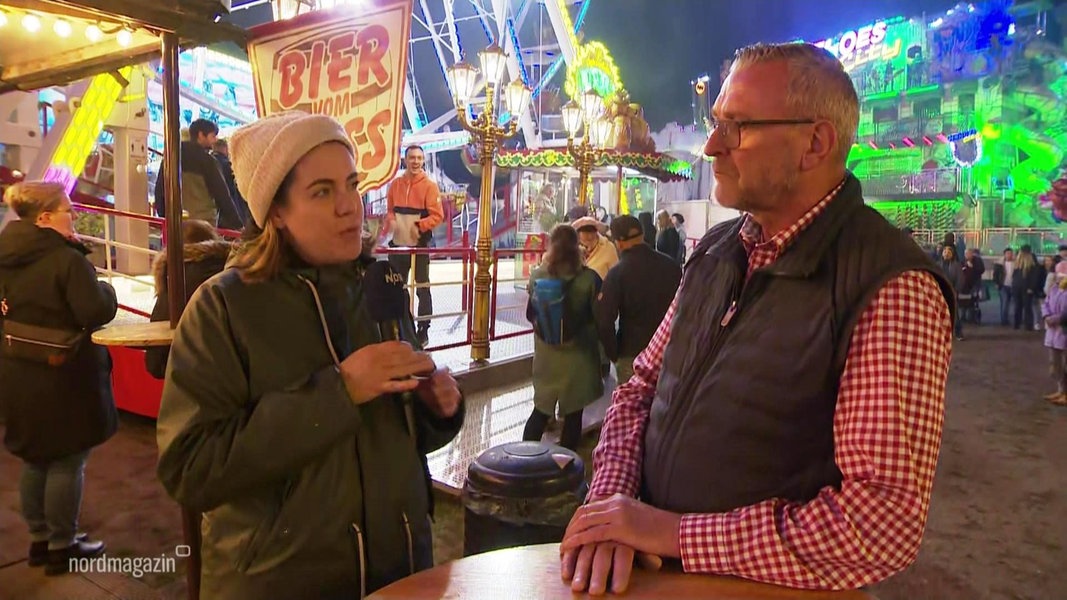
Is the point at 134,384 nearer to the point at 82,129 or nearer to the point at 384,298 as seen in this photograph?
the point at 82,129

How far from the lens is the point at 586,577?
1.25 meters

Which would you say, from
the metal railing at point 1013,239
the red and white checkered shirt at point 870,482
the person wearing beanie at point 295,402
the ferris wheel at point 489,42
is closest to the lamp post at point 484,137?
the person wearing beanie at point 295,402

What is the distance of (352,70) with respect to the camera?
9.35 feet

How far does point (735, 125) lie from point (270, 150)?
1124mm

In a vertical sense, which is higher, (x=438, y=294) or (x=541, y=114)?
(x=541, y=114)

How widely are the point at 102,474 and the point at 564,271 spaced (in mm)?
3864

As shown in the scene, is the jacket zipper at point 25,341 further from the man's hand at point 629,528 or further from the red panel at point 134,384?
the man's hand at point 629,528

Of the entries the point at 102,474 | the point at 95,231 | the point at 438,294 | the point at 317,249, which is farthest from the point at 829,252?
the point at 95,231

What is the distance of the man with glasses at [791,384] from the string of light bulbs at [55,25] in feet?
10.6

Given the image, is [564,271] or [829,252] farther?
[564,271]

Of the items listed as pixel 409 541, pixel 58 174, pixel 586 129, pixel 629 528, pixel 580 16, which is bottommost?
pixel 409 541

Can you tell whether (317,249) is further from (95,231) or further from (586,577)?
(95,231)

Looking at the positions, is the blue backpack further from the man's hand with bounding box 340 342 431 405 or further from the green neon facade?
the green neon facade

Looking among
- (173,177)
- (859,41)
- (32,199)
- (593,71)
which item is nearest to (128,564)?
(32,199)
